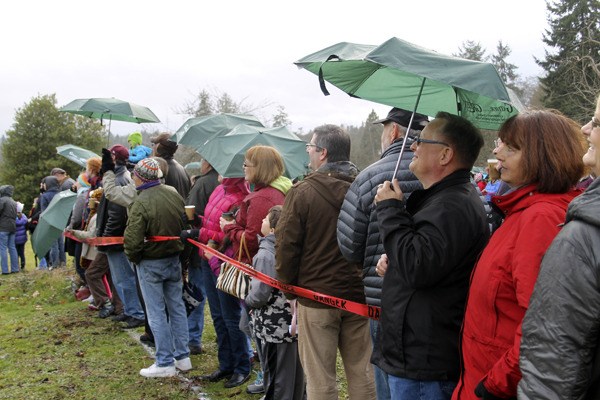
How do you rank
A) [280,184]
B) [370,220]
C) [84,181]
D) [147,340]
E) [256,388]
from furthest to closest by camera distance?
[84,181], [147,340], [256,388], [280,184], [370,220]

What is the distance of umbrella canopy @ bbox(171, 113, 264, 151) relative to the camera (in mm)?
6598

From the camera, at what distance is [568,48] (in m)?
32.0

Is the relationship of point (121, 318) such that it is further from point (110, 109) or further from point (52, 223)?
point (110, 109)

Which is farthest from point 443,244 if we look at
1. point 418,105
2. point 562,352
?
point 418,105

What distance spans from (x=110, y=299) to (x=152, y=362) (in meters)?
2.91

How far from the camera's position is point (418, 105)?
11.7 ft

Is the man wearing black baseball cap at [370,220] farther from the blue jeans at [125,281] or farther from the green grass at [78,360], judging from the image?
the blue jeans at [125,281]

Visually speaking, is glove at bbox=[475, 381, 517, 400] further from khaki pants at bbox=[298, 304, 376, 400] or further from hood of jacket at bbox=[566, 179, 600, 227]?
khaki pants at bbox=[298, 304, 376, 400]

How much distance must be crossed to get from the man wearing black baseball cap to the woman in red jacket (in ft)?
3.18

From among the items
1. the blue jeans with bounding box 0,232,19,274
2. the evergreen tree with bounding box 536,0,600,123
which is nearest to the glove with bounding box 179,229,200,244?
the blue jeans with bounding box 0,232,19,274

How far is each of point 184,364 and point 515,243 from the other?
492 cm

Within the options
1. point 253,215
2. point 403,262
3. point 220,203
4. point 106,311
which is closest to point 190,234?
point 220,203

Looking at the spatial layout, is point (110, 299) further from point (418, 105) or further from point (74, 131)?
point (74, 131)

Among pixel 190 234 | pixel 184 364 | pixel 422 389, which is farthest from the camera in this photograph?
pixel 184 364
